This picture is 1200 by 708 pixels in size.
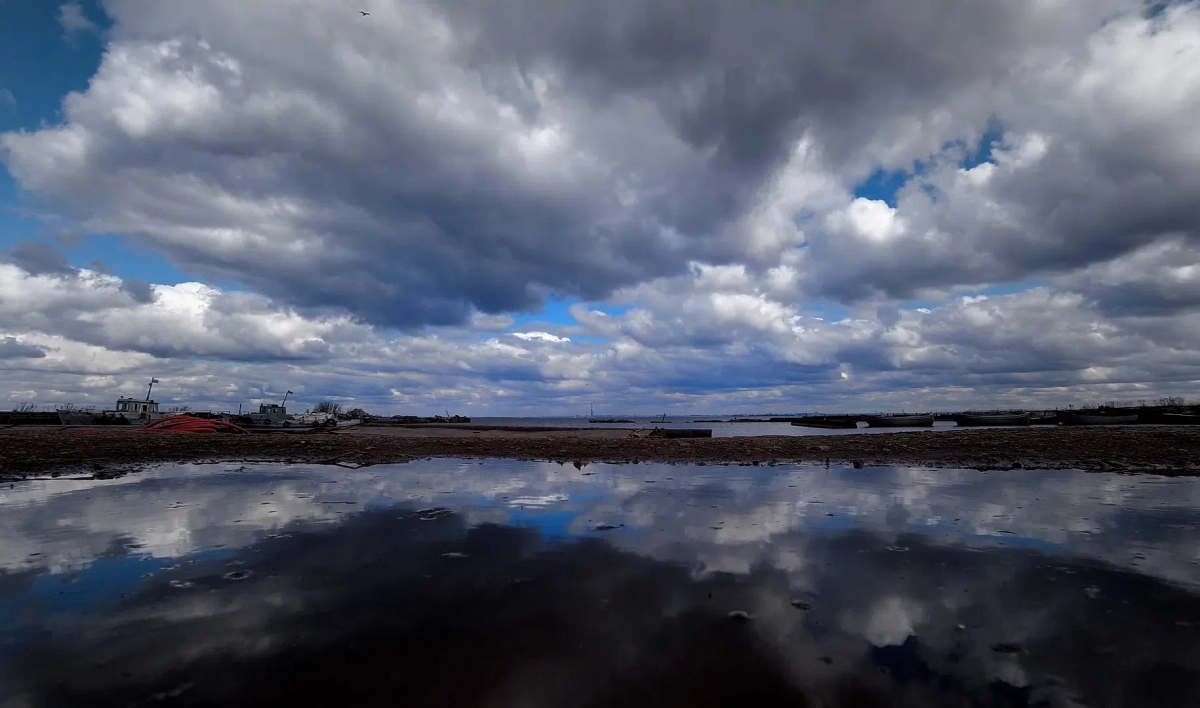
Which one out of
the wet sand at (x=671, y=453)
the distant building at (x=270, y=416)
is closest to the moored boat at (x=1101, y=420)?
the wet sand at (x=671, y=453)

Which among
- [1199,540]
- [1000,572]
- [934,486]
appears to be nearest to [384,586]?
[1000,572]

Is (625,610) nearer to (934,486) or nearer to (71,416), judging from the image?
(934,486)

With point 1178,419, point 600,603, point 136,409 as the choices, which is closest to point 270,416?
point 136,409

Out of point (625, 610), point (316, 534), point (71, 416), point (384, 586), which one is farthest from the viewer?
point (71, 416)

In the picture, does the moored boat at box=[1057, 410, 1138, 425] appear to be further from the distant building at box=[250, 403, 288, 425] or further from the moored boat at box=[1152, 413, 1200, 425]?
the distant building at box=[250, 403, 288, 425]

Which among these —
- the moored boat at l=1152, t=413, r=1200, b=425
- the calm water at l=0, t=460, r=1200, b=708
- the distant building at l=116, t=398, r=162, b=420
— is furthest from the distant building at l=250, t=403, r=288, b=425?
the moored boat at l=1152, t=413, r=1200, b=425

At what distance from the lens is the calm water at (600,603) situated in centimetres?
428

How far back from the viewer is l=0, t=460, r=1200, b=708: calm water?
14.0ft

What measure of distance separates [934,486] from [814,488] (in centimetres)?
354

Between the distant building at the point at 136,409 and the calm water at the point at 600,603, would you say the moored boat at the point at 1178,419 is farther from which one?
the distant building at the point at 136,409

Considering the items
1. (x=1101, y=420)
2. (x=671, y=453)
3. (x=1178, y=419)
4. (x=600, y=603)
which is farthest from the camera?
(x=1101, y=420)

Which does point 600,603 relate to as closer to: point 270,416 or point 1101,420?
point 270,416

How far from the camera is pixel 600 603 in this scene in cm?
615

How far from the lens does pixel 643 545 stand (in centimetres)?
875
